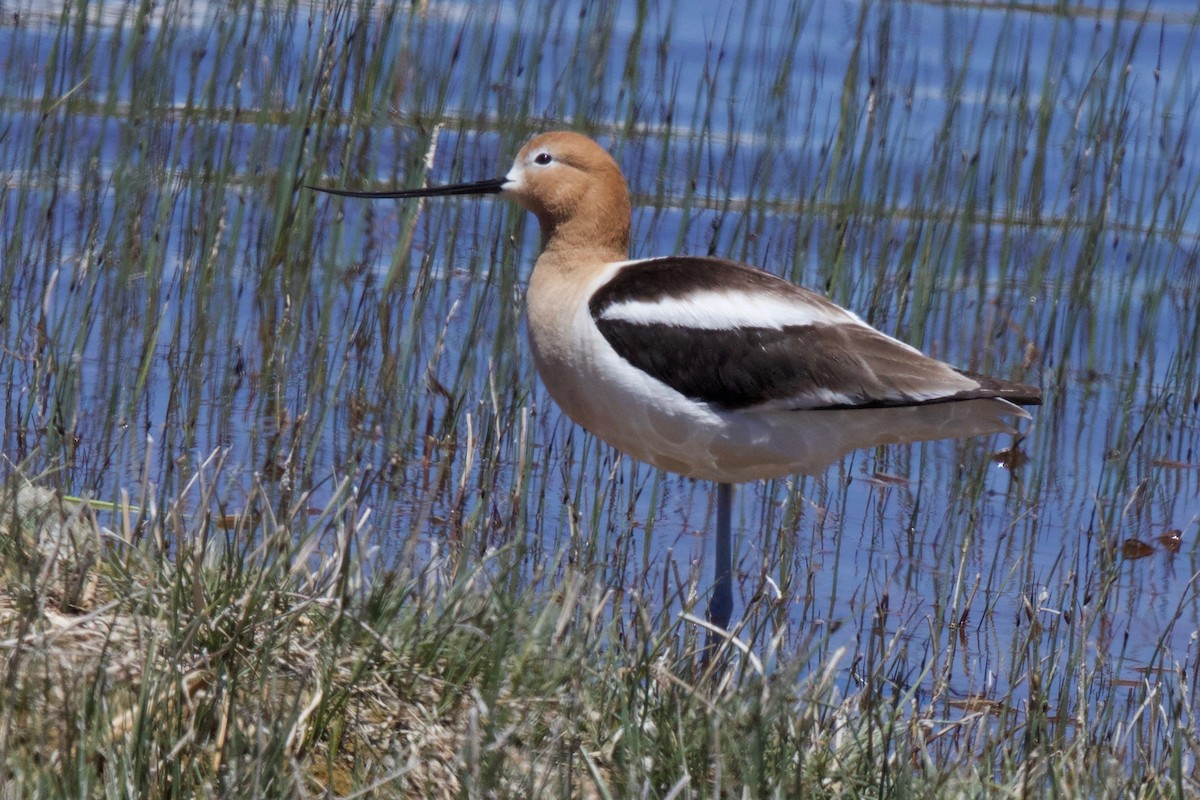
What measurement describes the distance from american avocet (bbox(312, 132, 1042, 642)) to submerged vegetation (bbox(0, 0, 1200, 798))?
340mm

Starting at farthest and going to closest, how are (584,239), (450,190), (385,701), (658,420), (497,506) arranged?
(497,506)
(450,190)
(584,239)
(658,420)
(385,701)

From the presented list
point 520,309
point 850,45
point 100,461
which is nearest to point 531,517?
point 520,309

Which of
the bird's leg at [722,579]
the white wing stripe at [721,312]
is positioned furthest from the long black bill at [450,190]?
the bird's leg at [722,579]

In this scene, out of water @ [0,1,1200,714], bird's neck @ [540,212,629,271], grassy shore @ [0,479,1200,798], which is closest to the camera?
grassy shore @ [0,479,1200,798]

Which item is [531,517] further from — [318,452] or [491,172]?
[491,172]

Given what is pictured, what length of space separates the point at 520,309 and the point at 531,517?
75 cm

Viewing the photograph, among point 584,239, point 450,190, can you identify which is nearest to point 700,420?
point 584,239

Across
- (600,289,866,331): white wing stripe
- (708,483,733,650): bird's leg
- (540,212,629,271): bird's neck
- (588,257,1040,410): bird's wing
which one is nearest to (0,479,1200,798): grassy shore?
(708,483,733,650): bird's leg

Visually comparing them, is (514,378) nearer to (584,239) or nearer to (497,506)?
(497,506)

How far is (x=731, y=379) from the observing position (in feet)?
13.1

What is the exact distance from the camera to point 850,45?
31.4ft

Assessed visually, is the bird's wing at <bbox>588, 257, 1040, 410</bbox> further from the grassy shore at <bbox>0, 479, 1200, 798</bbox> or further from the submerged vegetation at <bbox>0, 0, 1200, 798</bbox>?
the grassy shore at <bbox>0, 479, 1200, 798</bbox>

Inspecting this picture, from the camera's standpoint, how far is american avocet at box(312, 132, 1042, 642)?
394 centimetres

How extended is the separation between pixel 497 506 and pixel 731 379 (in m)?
1.26
